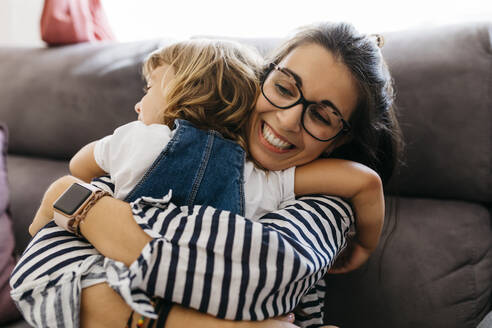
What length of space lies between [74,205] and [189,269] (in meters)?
0.27

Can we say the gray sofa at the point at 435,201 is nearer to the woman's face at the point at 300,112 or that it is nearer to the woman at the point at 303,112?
the woman at the point at 303,112

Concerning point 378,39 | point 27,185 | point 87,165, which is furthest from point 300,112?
point 27,185

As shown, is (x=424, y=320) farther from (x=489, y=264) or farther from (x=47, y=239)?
(x=47, y=239)

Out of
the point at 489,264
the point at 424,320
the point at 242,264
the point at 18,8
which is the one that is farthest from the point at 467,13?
the point at 18,8

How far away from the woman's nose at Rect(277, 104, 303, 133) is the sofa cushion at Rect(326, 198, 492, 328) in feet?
1.52

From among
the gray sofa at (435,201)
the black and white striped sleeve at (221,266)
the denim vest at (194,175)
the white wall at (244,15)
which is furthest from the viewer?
the white wall at (244,15)

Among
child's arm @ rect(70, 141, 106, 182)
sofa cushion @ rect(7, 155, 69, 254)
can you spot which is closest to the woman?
child's arm @ rect(70, 141, 106, 182)

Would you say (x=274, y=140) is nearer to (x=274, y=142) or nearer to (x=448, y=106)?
(x=274, y=142)

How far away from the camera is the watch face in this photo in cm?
68

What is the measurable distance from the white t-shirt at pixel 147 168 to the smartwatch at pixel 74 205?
2.5 inches

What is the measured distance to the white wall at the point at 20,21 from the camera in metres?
2.04

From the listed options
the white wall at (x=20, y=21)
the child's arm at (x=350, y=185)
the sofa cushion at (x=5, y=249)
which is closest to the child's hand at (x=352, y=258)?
the child's arm at (x=350, y=185)

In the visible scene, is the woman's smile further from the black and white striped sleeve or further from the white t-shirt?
the black and white striped sleeve

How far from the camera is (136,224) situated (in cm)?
66
